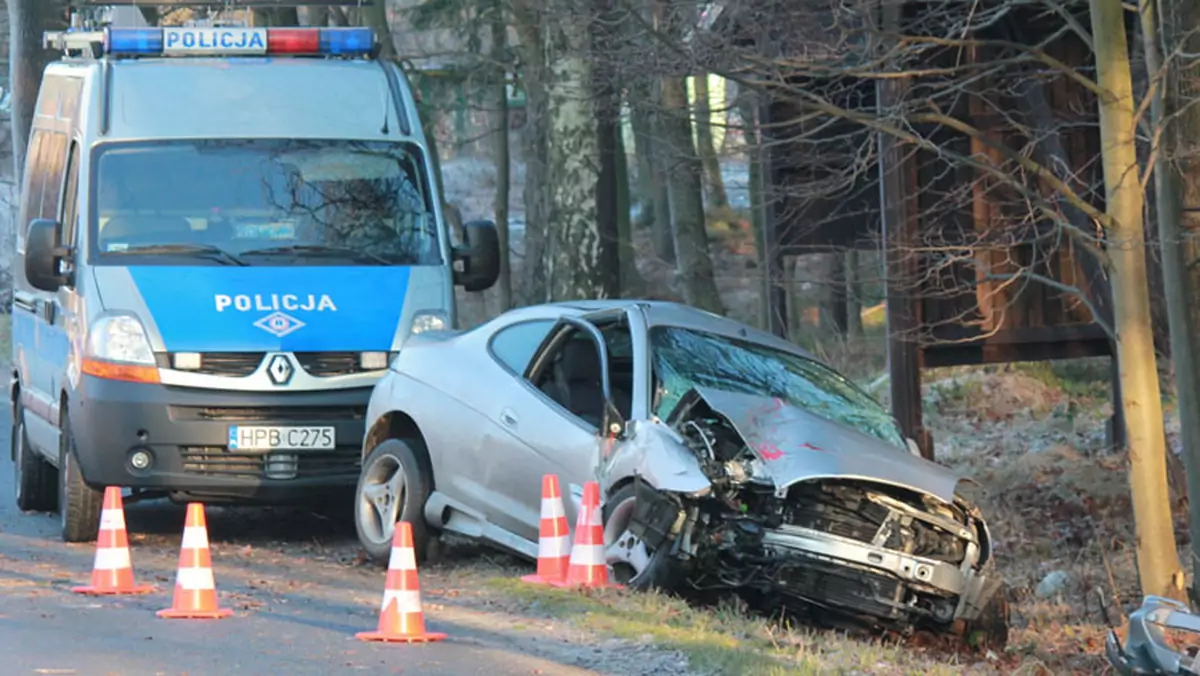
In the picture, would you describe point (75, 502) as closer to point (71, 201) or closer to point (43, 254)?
point (43, 254)

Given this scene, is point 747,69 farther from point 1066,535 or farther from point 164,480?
point 1066,535

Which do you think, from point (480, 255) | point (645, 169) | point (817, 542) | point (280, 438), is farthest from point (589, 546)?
point (645, 169)

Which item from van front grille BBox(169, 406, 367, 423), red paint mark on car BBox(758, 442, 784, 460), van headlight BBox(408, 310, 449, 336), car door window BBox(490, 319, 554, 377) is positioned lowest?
red paint mark on car BBox(758, 442, 784, 460)

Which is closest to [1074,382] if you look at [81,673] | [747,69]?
[747,69]

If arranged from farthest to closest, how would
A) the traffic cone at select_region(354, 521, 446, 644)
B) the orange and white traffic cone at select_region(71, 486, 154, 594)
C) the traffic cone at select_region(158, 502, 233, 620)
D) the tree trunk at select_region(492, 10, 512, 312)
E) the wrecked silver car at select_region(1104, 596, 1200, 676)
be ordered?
1. the tree trunk at select_region(492, 10, 512, 312)
2. the orange and white traffic cone at select_region(71, 486, 154, 594)
3. the traffic cone at select_region(158, 502, 233, 620)
4. the traffic cone at select_region(354, 521, 446, 644)
5. the wrecked silver car at select_region(1104, 596, 1200, 676)

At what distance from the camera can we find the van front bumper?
10.5 m

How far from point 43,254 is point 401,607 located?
429 cm

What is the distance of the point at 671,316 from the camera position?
9.82m

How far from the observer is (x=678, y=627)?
7.77 m

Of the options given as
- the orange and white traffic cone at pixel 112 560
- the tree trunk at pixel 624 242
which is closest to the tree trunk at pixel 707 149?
the tree trunk at pixel 624 242

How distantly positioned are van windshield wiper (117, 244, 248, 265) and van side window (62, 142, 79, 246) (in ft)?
1.58

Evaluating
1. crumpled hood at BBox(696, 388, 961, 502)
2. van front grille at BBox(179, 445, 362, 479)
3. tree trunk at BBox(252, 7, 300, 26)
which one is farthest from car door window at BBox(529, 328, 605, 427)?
tree trunk at BBox(252, 7, 300, 26)

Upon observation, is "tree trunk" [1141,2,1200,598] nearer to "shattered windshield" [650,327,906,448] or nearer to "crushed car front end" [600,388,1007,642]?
"shattered windshield" [650,327,906,448]

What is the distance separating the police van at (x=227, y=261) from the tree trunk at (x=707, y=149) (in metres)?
2.18
